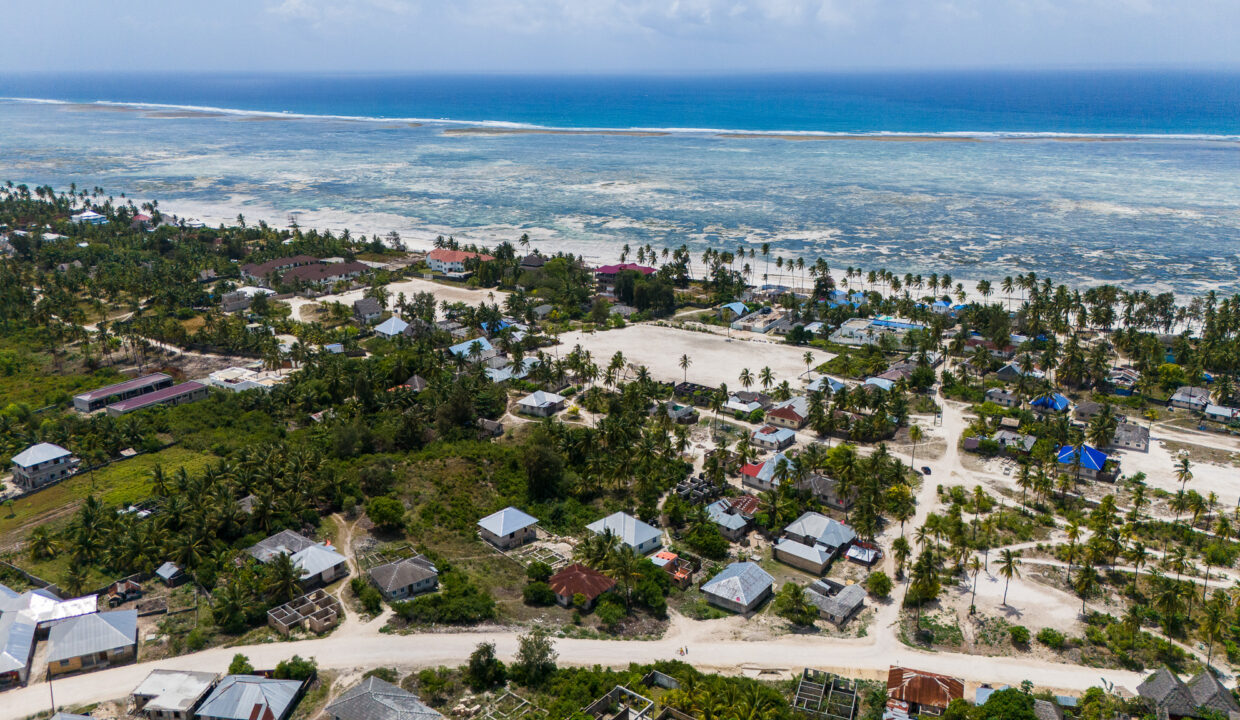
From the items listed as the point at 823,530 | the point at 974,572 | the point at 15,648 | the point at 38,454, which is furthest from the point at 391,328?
the point at 974,572

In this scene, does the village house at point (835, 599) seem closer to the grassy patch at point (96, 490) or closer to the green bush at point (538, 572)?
the green bush at point (538, 572)

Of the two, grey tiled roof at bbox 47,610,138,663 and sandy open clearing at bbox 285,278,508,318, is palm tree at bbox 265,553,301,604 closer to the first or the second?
grey tiled roof at bbox 47,610,138,663

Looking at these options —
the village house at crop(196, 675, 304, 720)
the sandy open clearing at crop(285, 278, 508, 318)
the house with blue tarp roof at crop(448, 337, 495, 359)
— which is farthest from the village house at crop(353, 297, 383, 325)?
the village house at crop(196, 675, 304, 720)

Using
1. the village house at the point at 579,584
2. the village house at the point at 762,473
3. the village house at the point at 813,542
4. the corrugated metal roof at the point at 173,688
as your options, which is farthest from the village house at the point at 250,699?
the village house at the point at 762,473

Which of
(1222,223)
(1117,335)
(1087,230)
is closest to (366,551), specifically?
Answer: (1117,335)

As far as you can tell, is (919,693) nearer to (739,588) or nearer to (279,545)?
(739,588)
